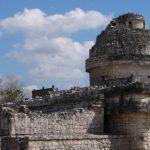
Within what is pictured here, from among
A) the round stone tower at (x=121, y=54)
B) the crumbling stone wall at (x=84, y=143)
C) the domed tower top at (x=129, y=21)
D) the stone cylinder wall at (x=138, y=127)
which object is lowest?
the crumbling stone wall at (x=84, y=143)

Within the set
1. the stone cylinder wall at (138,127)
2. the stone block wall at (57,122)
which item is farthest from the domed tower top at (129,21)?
the stone cylinder wall at (138,127)

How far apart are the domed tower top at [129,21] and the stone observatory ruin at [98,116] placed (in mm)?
1223

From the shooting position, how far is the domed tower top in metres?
22.5

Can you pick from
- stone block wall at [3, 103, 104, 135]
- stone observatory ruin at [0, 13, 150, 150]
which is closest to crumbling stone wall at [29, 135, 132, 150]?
stone observatory ruin at [0, 13, 150, 150]

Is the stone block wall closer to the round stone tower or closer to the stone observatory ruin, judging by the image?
the stone observatory ruin

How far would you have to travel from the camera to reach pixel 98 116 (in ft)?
55.1

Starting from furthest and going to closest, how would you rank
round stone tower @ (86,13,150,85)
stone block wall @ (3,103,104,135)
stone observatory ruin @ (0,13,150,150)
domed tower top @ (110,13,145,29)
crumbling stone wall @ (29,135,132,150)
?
domed tower top @ (110,13,145,29) → round stone tower @ (86,13,150,85) → stone block wall @ (3,103,104,135) → stone observatory ruin @ (0,13,150,150) → crumbling stone wall @ (29,135,132,150)

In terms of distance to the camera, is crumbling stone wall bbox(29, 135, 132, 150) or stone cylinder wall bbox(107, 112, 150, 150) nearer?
crumbling stone wall bbox(29, 135, 132, 150)

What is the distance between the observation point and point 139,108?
1592 centimetres

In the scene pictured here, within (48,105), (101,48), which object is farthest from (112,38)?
(48,105)

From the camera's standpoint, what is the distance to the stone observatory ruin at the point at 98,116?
1455 centimetres

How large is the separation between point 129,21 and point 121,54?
2102 millimetres

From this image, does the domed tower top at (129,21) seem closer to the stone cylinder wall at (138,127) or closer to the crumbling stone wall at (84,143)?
the stone cylinder wall at (138,127)

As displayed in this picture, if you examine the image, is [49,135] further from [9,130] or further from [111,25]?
[111,25]
